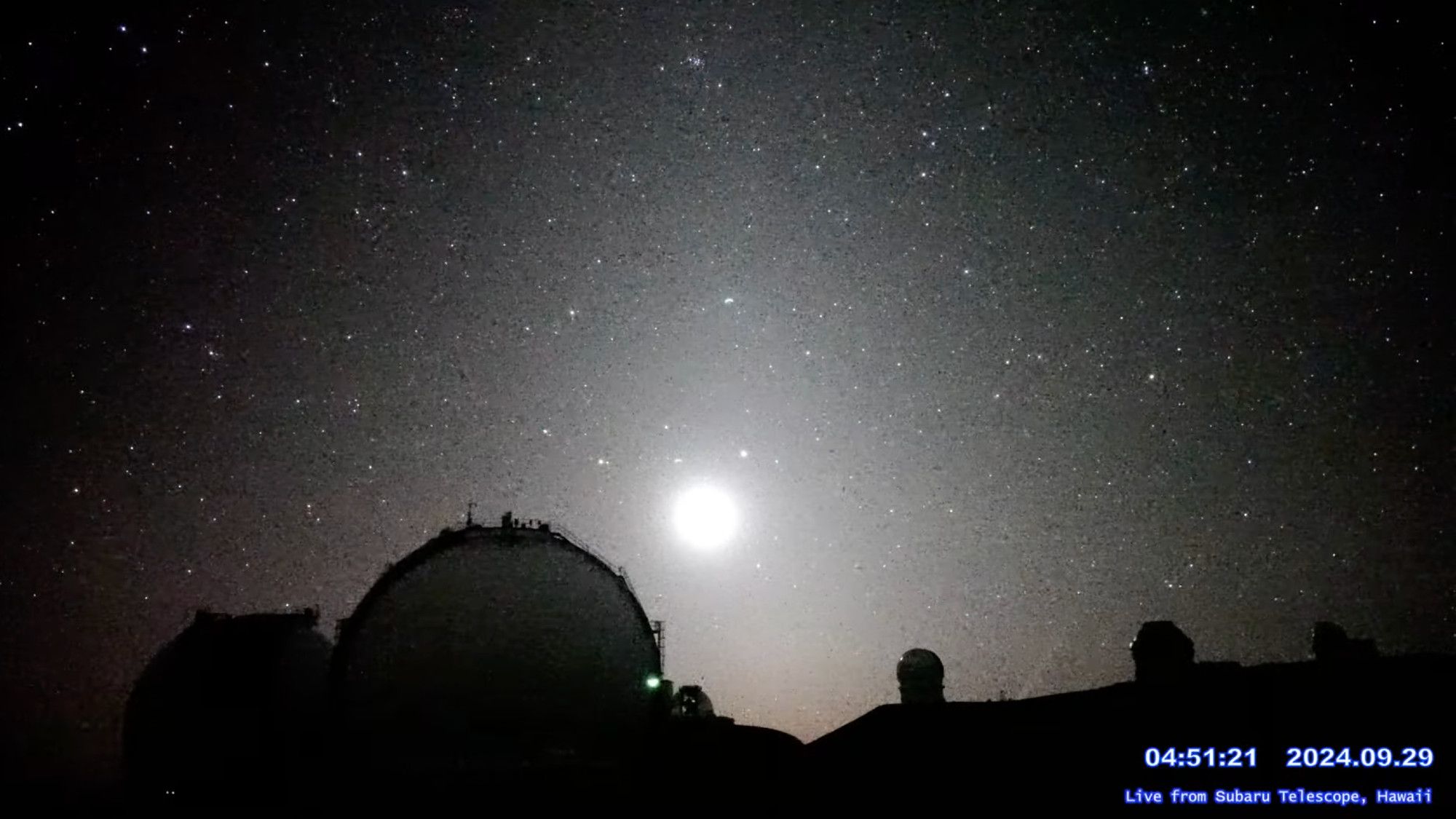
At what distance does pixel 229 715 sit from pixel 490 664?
30.7 ft

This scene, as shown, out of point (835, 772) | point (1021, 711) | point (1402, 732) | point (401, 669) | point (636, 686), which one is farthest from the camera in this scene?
point (636, 686)

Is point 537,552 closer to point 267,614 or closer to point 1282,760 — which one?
point 267,614

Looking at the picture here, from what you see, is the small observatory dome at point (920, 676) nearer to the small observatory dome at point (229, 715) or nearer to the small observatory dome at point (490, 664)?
the small observatory dome at point (490, 664)

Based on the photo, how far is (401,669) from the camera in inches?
795

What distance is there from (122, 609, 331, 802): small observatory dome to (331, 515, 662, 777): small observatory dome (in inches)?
160

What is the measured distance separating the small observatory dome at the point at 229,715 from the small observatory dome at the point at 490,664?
4068 mm

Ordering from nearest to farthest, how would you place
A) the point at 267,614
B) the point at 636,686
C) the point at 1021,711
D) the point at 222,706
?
the point at 1021,711 < the point at 636,686 < the point at 222,706 < the point at 267,614

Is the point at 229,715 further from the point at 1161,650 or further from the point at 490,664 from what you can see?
the point at 1161,650

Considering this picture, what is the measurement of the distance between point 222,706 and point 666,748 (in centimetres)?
1282

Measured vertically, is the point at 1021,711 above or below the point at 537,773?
above

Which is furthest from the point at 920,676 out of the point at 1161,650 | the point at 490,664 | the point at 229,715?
the point at 229,715

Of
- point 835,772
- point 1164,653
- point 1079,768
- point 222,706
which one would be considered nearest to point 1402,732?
point 1079,768

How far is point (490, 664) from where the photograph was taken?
20391 mm

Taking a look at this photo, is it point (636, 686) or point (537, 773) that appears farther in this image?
point (636, 686)
